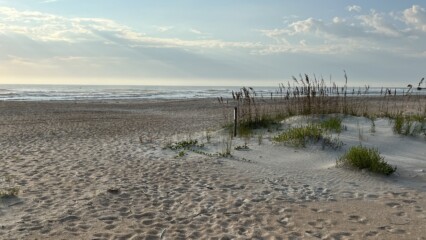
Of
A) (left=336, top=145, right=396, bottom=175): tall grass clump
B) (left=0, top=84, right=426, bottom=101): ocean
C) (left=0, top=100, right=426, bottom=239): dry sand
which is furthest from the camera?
(left=0, top=84, right=426, bottom=101): ocean

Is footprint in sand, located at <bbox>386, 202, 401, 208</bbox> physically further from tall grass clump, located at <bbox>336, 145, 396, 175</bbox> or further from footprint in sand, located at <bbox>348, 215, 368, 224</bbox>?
tall grass clump, located at <bbox>336, 145, 396, 175</bbox>

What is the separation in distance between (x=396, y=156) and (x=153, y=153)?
5.46 m

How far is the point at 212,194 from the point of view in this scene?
6.45 meters

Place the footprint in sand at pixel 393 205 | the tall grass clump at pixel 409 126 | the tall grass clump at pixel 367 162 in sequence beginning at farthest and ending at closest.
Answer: the tall grass clump at pixel 409 126
the tall grass clump at pixel 367 162
the footprint in sand at pixel 393 205

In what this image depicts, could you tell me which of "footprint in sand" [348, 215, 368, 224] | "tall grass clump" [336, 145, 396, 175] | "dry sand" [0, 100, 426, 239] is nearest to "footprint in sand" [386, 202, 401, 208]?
"dry sand" [0, 100, 426, 239]

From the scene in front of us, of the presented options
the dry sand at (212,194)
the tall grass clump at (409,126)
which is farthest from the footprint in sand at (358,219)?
the tall grass clump at (409,126)

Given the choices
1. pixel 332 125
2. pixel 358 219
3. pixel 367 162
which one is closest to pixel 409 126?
pixel 332 125

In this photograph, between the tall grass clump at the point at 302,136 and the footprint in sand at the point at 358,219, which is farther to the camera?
the tall grass clump at the point at 302,136

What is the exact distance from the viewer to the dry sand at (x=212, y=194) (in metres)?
4.96

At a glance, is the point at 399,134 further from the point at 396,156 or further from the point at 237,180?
the point at 237,180

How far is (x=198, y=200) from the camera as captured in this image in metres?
6.12

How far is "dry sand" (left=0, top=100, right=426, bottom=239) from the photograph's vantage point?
4965mm

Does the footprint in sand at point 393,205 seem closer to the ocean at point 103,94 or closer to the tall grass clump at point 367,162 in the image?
the tall grass clump at point 367,162

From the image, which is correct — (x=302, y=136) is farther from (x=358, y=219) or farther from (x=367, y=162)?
(x=358, y=219)
